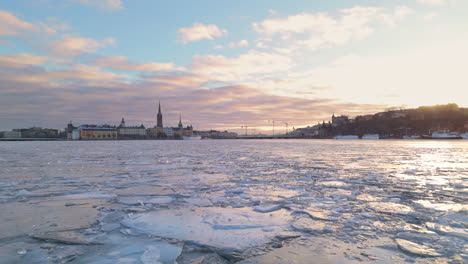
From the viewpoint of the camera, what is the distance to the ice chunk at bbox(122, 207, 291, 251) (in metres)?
2.98

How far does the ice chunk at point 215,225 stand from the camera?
9.77ft

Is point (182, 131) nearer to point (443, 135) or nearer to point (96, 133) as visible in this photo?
point (96, 133)

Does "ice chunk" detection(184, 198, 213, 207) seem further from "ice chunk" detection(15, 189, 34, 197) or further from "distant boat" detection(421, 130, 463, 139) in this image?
"distant boat" detection(421, 130, 463, 139)

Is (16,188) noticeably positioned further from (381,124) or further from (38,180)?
(381,124)

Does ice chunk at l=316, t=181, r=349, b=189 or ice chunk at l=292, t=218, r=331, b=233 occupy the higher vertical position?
ice chunk at l=292, t=218, r=331, b=233

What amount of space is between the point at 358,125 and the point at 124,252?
140 metres

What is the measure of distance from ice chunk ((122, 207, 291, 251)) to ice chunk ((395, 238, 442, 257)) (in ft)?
4.02

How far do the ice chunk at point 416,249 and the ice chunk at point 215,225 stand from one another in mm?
1227

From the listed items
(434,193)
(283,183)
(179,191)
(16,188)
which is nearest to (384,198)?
(434,193)

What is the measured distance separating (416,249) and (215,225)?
2.15 meters

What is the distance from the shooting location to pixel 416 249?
2.65 metres

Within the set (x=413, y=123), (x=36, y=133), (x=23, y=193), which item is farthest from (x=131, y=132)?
(x=23, y=193)

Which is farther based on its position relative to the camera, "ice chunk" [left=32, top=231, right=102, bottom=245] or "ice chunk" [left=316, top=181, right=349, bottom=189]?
"ice chunk" [left=316, top=181, right=349, bottom=189]

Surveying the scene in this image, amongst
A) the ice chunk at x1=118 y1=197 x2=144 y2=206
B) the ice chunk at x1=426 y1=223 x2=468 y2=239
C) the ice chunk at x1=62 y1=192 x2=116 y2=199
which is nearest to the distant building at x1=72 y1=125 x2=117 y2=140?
the ice chunk at x1=62 y1=192 x2=116 y2=199
